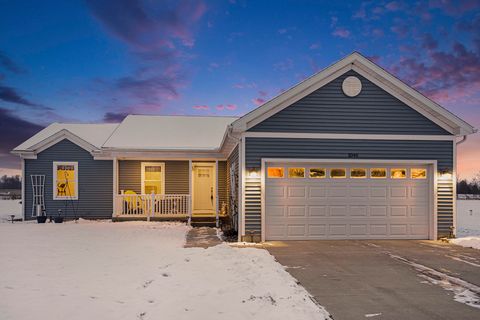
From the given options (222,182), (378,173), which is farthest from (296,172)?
(222,182)

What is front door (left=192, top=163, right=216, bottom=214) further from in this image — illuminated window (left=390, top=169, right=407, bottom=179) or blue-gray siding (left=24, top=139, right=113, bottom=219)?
illuminated window (left=390, top=169, right=407, bottom=179)

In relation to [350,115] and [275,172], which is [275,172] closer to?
[275,172]

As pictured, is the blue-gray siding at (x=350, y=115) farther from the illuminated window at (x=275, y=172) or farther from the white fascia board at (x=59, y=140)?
the white fascia board at (x=59, y=140)

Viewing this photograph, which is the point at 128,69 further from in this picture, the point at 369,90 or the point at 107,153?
the point at 369,90

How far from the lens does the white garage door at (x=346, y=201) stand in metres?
10.5

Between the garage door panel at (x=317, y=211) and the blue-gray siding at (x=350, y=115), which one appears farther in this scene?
the garage door panel at (x=317, y=211)

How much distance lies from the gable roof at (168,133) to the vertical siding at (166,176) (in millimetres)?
1066

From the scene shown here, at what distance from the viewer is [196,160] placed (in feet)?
52.1

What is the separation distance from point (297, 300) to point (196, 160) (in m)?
11.4

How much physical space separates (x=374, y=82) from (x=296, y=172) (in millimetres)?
3516

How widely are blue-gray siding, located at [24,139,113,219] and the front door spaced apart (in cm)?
373

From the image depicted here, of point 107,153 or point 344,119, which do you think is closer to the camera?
point 344,119

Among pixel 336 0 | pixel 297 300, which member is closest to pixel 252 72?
pixel 336 0

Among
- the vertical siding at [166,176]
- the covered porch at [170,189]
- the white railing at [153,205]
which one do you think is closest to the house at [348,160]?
the covered porch at [170,189]
